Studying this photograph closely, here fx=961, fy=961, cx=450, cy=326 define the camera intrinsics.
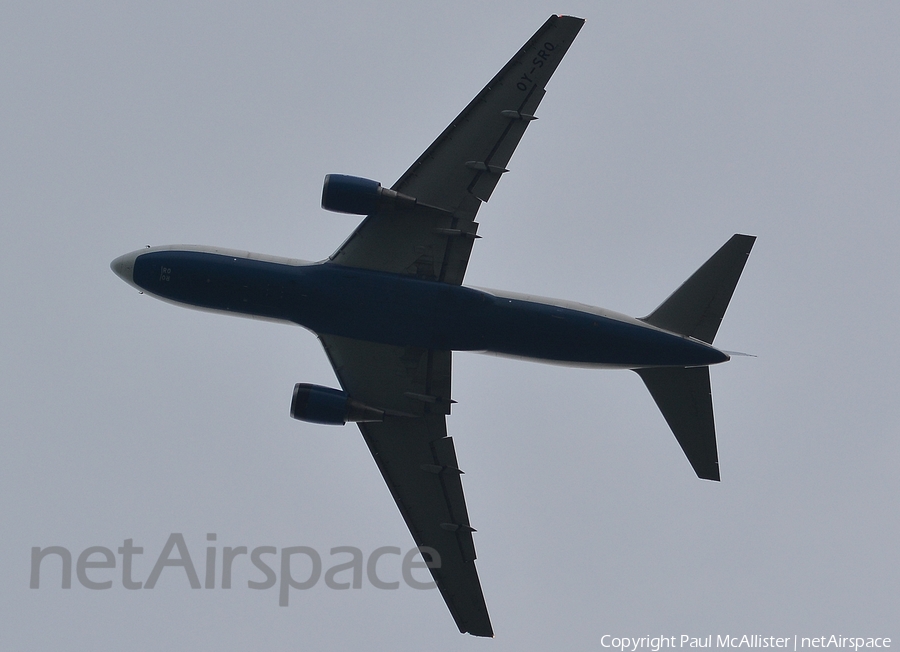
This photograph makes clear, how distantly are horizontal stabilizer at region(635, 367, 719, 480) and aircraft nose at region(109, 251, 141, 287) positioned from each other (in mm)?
18275

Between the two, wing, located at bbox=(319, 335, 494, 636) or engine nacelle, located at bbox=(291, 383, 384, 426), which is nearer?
engine nacelle, located at bbox=(291, 383, 384, 426)

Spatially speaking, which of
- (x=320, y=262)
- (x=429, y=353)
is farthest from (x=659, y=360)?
(x=320, y=262)

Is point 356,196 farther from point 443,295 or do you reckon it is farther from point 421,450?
point 421,450

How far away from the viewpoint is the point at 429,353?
111 feet

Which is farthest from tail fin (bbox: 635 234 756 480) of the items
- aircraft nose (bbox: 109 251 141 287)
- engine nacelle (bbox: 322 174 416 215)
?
aircraft nose (bbox: 109 251 141 287)

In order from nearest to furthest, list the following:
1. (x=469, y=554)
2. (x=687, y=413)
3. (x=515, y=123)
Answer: (x=515, y=123) → (x=687, y=413) → (x=469, y=554)

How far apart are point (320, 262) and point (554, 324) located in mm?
8290

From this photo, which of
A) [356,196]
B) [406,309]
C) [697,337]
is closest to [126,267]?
[356,196]

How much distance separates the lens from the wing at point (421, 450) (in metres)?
34.3

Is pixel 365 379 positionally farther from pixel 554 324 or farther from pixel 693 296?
pixel 693 296

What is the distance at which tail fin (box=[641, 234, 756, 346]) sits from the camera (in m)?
32.2

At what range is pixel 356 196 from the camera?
31.5 metres

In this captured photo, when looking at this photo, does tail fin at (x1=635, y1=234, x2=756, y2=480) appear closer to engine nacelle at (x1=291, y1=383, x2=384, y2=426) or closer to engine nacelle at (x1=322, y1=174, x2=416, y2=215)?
engine nacelle at (x1=322, y1=174, x2=416, y2=215)

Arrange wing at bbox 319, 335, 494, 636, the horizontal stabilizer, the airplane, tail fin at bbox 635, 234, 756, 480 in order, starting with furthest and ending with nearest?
wing at bbox 319, 335, 494, 636
the horizontal stabilizer
tail fin at bbox 635, 234, 756, 480
the airplane
